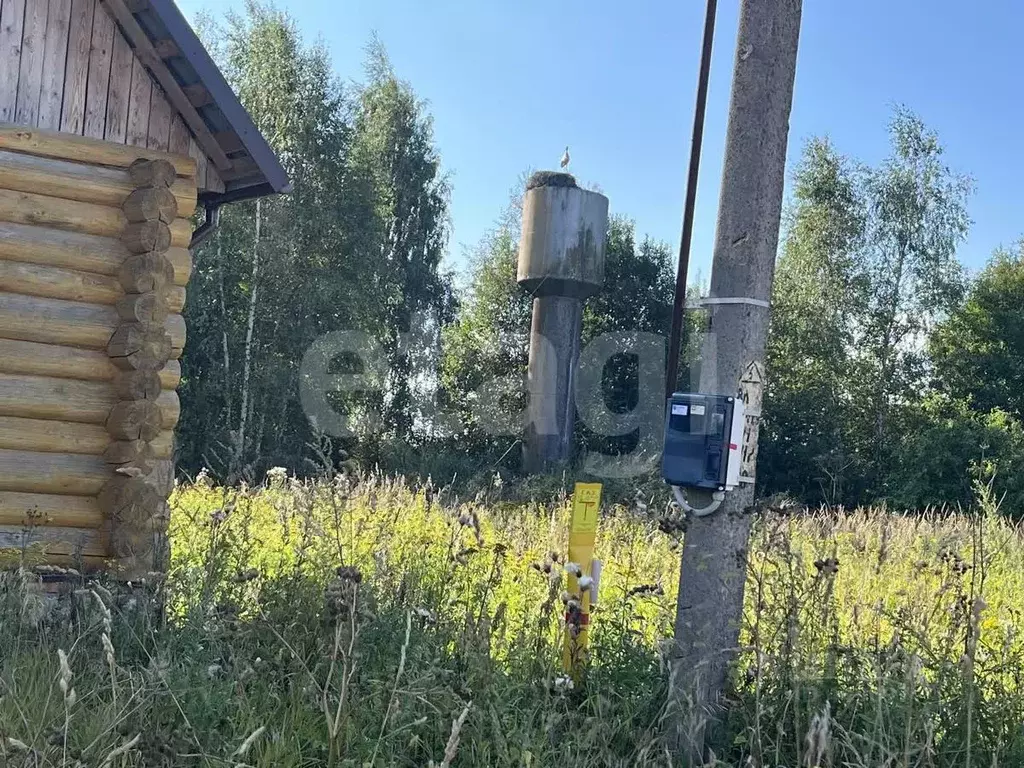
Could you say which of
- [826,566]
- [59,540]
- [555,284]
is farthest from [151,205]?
[555,284]

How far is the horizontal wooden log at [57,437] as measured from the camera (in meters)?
6.79

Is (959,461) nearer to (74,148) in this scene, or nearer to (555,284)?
(555,284)

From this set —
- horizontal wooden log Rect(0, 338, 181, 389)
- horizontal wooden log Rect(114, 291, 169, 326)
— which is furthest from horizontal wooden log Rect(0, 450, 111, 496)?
horizontal wooden log Rect(114, 291, 169, 326)

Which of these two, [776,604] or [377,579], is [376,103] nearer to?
[377,579]

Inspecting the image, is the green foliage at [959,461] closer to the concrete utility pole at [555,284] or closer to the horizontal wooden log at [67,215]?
the concrete utility pole at [555,284]

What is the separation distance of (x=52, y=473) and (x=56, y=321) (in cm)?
99

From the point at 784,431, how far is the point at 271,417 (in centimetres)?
1221

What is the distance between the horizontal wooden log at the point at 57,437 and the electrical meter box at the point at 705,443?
4142 mm

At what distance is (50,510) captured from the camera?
685 cm

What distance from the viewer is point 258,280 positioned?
24109 millimetres

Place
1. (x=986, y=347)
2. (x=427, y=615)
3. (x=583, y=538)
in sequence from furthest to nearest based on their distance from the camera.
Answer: (x=986, y=347) → (x=583, y=538) → (x=427, y=615)

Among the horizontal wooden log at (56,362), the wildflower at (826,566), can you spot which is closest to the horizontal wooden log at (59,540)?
the horizontal wooden log at (56,362)

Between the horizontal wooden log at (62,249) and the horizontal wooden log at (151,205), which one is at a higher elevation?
the horizontal wooden log at (151,205)

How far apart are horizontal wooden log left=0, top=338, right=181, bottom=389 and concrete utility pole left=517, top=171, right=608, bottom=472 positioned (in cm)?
1318
